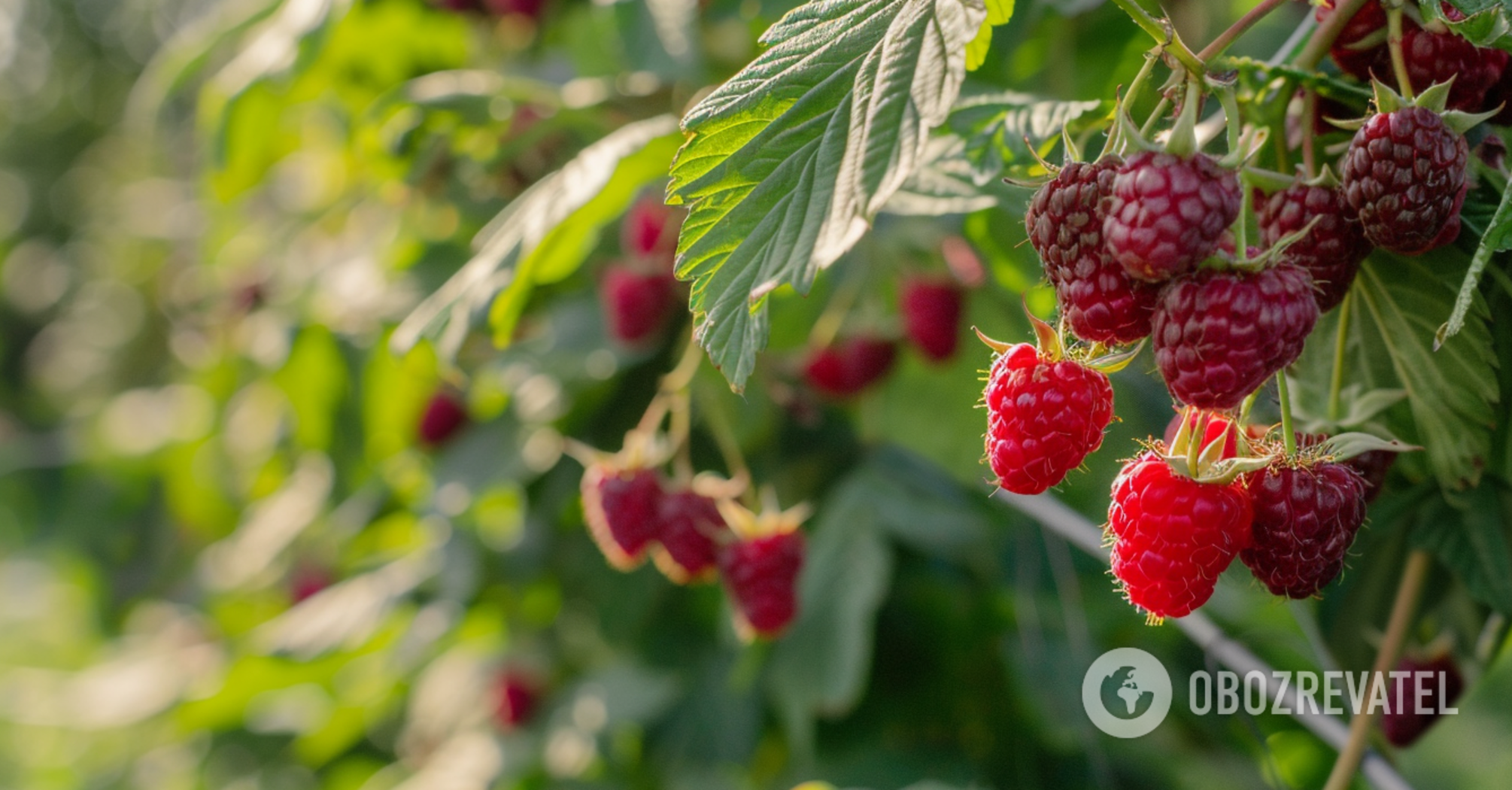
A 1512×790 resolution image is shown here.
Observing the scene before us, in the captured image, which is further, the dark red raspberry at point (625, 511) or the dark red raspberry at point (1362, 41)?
the dark red raspberry at point (625, 511)

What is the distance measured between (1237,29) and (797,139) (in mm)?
200

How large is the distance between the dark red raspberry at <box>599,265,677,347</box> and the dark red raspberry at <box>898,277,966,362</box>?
28 centimetres

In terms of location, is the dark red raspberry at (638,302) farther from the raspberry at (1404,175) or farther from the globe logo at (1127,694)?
the raspberry at (1404,175)

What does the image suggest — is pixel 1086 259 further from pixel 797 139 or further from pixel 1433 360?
pixel 1433 360

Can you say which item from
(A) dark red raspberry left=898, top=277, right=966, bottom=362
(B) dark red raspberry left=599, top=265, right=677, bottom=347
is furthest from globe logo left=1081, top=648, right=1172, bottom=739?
(B) dark red raspberry left=599, top=265, right=677, bottom=347

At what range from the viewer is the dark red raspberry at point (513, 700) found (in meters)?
1.61

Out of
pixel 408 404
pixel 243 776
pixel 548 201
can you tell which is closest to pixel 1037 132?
pixel 548 201

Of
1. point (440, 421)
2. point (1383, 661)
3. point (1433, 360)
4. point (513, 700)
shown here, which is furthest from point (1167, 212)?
point (513, 700)

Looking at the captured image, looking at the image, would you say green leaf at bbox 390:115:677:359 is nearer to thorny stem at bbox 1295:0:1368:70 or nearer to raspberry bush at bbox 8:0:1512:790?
raspberry bush at bbox 8:0:1512:790

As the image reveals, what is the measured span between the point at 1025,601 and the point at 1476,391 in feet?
2.05

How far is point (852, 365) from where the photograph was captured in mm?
1269

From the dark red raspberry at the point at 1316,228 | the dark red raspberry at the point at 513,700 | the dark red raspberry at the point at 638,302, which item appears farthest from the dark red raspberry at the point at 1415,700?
the dark red raspberry at the point at 513,700

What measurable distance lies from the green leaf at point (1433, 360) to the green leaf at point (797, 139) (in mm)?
289

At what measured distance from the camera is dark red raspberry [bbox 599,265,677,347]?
124 centimetres
